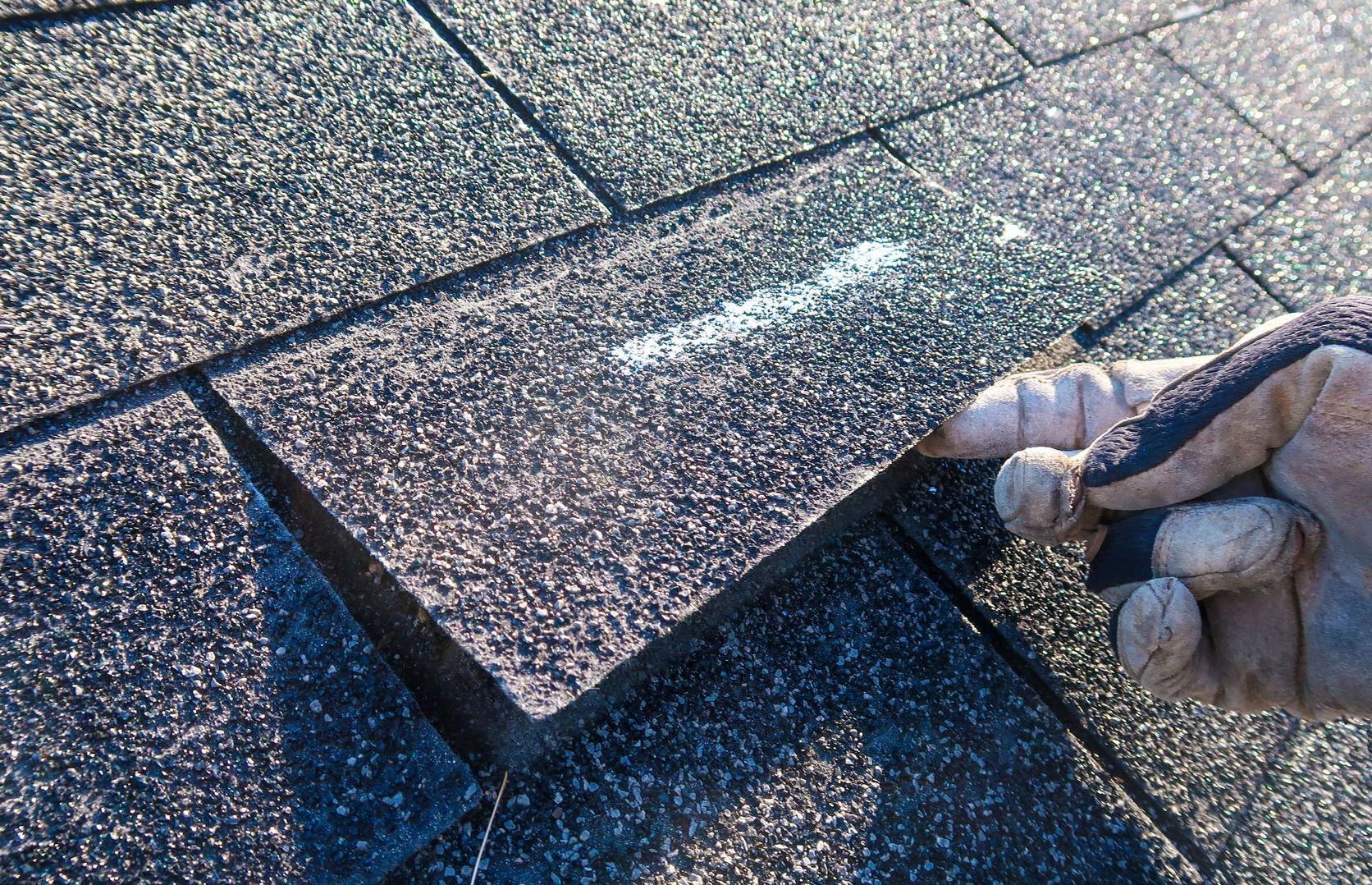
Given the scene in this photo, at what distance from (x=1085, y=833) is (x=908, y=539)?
1.73 ft

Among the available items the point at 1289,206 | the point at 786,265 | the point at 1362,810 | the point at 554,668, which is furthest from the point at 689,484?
the point at 1289,206

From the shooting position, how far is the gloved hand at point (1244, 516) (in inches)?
52.5

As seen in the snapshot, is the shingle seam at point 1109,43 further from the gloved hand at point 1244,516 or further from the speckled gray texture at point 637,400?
the gloved hand at point 1244,516

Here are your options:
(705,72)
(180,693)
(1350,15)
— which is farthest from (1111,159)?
(180,693)

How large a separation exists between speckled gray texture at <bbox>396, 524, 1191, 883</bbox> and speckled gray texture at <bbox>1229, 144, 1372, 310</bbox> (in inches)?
56.2

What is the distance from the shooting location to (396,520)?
1313mm

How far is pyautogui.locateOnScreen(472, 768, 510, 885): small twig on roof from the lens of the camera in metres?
1.18

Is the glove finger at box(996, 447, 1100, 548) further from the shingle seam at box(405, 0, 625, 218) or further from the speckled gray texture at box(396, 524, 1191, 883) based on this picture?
the shingle seam at box(405, 0, 625, 218)

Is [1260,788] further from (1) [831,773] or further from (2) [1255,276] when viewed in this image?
(2) [1255,276]

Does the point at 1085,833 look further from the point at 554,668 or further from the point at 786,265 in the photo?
the point at 786,265

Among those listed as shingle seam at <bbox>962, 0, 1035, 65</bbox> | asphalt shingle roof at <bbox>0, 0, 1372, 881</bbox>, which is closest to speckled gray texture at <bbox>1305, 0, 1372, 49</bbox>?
shingle seam at <bbox>962, 0, 1035, 65</bbox>

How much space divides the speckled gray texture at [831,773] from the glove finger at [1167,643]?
0.64ft

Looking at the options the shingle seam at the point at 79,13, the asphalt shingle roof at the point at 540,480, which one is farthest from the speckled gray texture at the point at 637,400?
the shingle seam at the point at 79,13

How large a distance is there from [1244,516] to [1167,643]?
0.68 feet
